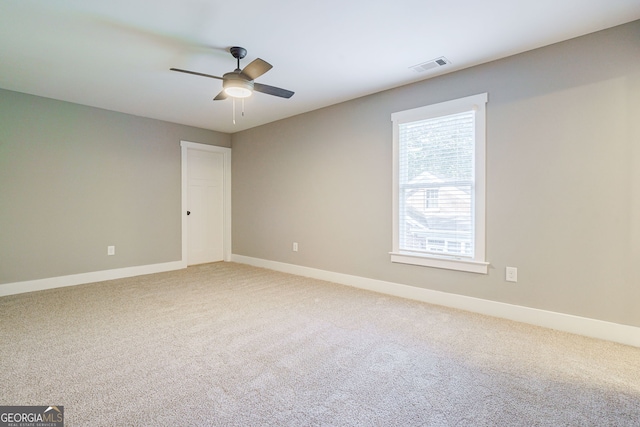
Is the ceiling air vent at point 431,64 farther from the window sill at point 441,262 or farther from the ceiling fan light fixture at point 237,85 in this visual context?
the window sill at point 441,262

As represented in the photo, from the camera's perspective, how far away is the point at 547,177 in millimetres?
2670

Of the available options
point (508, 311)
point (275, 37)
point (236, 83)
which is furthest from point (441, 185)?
point (236, 83)

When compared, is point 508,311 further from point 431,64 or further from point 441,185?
point 431,64

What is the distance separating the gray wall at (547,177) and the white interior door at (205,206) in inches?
115

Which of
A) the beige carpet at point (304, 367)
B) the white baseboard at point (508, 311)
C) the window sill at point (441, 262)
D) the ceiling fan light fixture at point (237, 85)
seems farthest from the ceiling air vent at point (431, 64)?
the beige carpet at point (304, 367)

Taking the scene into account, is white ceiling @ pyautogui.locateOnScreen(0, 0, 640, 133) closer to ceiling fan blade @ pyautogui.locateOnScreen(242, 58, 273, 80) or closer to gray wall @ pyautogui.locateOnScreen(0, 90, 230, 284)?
ceiling fan blade @ pyautogui.locateOnScreen(242, 58, 273, 80)

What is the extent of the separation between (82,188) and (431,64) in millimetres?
4756

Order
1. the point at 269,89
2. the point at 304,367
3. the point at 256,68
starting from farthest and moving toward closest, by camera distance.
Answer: the point at 269,89
the point at 256,68
the point at 304,367

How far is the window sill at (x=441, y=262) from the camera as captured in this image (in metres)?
3.02

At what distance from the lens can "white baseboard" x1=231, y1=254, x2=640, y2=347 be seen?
2387 mm

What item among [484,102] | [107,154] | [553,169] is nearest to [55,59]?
[107,154]

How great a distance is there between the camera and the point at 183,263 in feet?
17.2

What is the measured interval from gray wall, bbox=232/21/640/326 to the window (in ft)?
0.32

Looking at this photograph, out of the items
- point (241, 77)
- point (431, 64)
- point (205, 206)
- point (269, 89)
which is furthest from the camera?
point (205, 206)
